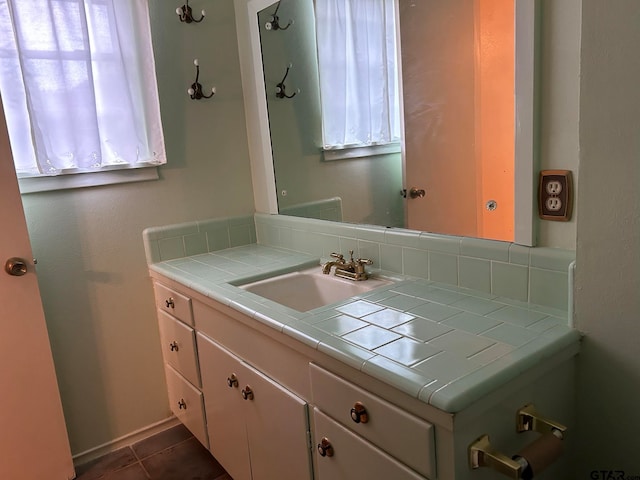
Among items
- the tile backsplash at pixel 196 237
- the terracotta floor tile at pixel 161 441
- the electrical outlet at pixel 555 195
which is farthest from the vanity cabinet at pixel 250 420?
the electrical outlet at pixel 555 195

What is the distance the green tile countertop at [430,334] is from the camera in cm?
93

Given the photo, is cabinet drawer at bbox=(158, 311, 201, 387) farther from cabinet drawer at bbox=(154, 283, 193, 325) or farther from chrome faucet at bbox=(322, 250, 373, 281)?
chrome faucet at bbox=(322, 250, 373, 281)

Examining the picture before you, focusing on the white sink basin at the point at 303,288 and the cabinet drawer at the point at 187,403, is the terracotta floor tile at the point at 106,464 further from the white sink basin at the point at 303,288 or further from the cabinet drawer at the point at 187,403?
the white sink basin at the point at 303,288

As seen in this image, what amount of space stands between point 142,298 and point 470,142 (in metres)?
1.56

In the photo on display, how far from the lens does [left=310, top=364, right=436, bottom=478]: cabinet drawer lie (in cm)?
93

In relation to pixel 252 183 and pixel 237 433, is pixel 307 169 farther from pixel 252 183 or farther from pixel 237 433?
pixel 237 433

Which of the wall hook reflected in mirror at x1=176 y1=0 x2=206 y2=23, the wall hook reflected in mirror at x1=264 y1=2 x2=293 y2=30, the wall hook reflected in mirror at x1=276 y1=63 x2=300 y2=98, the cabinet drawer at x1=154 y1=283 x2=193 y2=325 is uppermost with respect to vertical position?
the wall hook reflected in mirror at x1=176 y1=0 x2=206 y2=23

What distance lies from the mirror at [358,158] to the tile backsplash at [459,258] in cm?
4

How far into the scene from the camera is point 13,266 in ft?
5.73

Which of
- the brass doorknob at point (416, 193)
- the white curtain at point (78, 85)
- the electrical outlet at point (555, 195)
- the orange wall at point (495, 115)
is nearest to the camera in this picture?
the electrical outlet at point (555, 195)

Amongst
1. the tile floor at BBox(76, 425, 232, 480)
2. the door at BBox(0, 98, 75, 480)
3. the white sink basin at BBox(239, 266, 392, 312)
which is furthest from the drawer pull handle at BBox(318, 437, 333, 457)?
the door at BBox(0, 98, 75, 480)

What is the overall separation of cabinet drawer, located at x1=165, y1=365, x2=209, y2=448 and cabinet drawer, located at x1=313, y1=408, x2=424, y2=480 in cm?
87

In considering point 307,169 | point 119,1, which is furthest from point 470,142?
point 119,1

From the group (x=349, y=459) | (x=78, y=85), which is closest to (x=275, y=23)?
(x=78, y=85)
